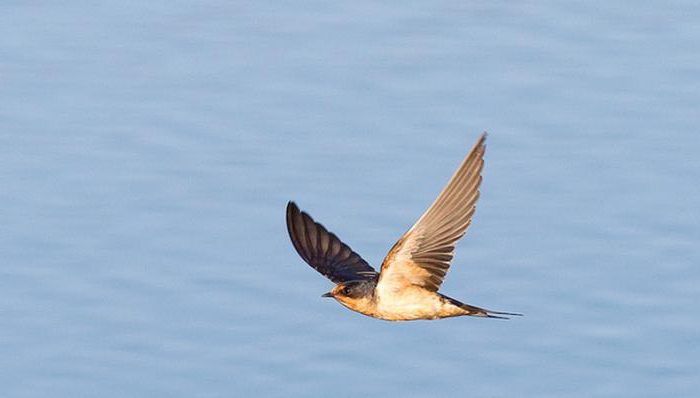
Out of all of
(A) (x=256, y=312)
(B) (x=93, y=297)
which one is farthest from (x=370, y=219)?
(B) (x=93, y=297)

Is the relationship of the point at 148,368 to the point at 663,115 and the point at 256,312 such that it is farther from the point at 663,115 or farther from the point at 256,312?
the point at 663,115

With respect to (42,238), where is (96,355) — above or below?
below

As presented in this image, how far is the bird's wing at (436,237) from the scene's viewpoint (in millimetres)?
8039

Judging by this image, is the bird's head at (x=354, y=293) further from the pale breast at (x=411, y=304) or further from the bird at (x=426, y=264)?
the pale breast at (x=411, y=304)

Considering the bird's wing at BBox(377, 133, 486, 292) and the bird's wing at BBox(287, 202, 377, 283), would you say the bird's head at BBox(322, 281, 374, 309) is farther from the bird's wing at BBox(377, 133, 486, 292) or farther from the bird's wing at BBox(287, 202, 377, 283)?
the bird's wing at BBox(287, 202, 377, 283)

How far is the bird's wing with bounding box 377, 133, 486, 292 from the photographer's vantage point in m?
8.04

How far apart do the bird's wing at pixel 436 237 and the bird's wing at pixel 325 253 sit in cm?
76

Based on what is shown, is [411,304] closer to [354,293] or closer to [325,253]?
[354,293]

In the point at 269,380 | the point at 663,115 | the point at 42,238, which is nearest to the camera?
the point at 269,380

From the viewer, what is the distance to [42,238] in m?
12.0

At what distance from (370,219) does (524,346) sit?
1.23 meters

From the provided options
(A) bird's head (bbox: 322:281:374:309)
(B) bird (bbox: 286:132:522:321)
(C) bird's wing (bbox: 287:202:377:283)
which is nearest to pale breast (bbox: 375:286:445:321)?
(B) bird (bbox: 286:132:522:321)

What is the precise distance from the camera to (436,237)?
8328 mm

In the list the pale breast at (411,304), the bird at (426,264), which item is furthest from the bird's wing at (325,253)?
the pale breast at (411,304)
